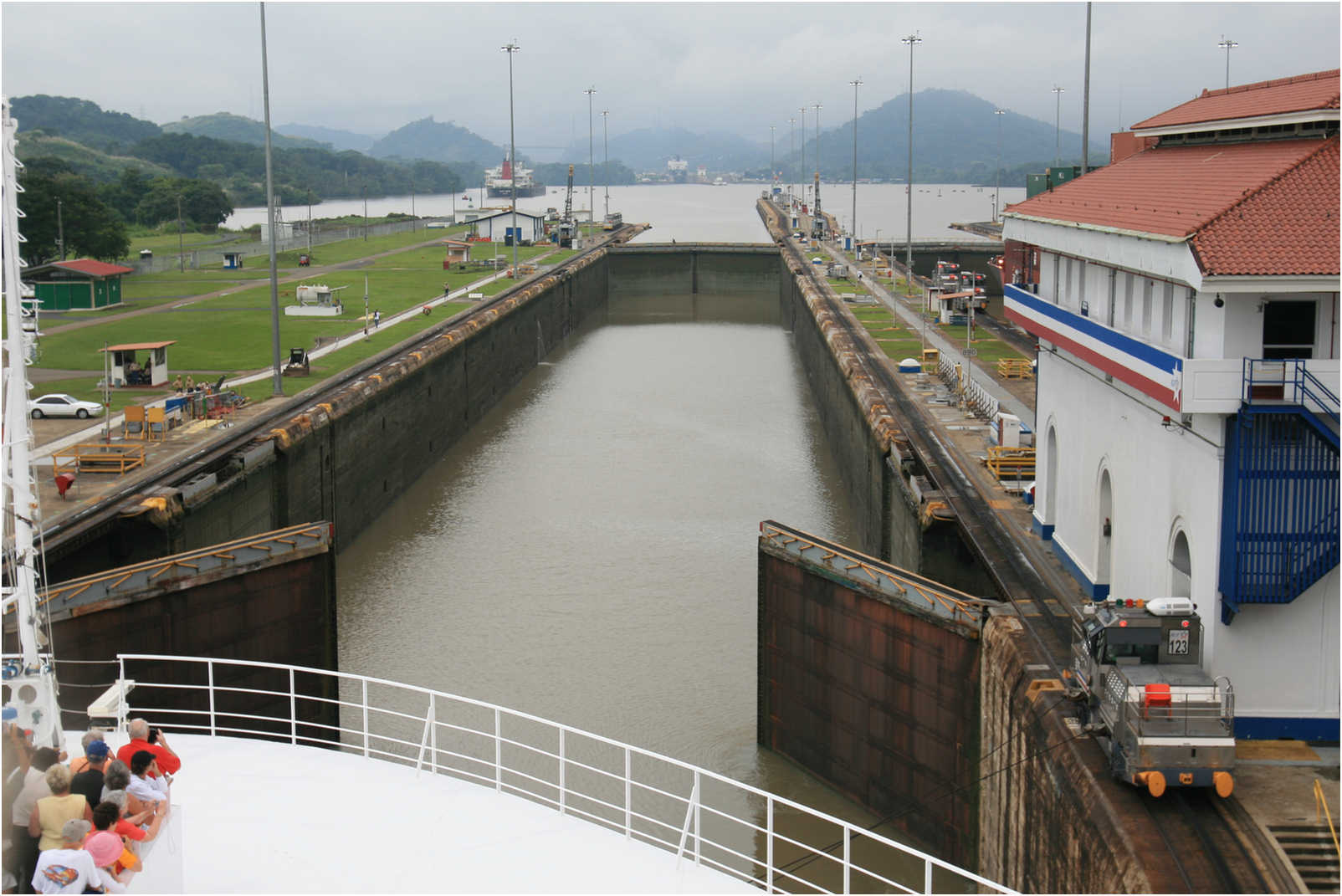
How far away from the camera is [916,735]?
1767 centimetres

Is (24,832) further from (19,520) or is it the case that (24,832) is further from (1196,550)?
(1196,550)

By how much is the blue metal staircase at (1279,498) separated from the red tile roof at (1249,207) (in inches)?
42.6

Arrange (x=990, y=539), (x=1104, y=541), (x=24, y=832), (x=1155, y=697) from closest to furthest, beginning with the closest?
(x=24, y=832)
(x=1155, y=697)
(x=1104, y=541)
(x=990, y=539)

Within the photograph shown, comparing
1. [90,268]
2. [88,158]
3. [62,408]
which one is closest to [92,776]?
[62,408]

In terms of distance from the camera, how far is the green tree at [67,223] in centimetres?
7256

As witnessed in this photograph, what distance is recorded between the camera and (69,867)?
301 inches

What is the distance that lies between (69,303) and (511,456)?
950 inches

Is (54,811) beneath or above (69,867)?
above

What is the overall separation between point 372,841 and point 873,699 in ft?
31.8

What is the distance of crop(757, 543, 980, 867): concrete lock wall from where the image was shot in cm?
1708

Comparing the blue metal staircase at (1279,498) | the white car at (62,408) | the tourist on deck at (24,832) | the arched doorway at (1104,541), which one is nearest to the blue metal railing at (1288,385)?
the blue metal staircase at (1279,498)

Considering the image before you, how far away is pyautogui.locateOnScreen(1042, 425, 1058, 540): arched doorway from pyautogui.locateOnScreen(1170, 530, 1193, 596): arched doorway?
5831 millimetres

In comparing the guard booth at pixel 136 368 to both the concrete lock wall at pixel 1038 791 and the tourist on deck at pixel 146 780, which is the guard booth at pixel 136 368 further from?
the tourist on deck at pixel 146 780

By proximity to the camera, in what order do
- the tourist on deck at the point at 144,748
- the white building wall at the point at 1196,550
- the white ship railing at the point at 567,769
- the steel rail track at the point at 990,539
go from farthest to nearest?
the white ship railing at the point at 567,769 → the steel rail track at the point at 990,539 → the white building wall at the point at 1196,550 → the tourist on deck at the point at 144,748
